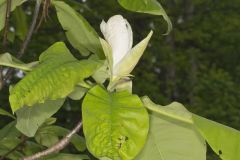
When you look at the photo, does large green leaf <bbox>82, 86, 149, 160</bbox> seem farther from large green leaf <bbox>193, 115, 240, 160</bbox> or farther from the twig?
the twig

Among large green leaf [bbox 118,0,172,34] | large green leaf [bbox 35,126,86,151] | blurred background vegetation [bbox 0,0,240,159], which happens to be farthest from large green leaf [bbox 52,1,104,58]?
blurred background vegetation [bbox 0,0,240,159]

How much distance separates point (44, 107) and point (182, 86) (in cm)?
397

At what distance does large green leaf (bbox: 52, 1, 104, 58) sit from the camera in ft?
3.01

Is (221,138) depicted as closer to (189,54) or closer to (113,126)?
(113,126)

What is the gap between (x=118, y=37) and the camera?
2.48 feet

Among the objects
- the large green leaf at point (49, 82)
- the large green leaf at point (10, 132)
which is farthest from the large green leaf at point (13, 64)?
the large green leaf at point (10, 132)

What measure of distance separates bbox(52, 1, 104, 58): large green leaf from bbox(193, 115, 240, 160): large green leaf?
0.98 feet

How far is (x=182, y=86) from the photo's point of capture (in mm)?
4766

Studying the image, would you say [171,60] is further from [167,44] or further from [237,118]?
[237,118]

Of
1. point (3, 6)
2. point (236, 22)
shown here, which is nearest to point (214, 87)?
point (236, 22)

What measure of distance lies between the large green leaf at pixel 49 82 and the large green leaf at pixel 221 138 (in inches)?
6.0

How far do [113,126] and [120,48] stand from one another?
0.14 metres

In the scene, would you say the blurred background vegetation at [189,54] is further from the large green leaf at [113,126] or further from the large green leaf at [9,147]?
the large green leaf at [113,126]

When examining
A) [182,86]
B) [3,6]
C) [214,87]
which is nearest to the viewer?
[3,6]
